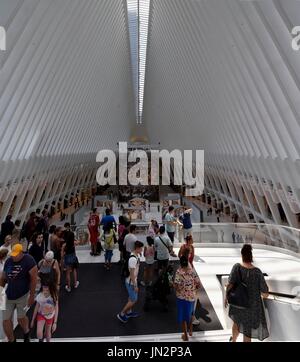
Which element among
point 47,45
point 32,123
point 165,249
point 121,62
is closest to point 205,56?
point 47,45

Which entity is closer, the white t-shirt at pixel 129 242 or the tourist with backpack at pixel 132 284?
the tourist with backpack at pixel 132 284

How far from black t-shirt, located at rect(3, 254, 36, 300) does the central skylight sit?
77.2 ft

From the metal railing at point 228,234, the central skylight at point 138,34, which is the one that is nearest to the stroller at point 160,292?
the metal railing at point 228,234

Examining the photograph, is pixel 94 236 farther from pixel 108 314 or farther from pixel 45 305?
pixel 45 305

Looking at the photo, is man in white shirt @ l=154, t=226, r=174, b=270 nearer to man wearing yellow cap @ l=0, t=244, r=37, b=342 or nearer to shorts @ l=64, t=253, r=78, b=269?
shorts @ l=64, t=253, r=78, b=269

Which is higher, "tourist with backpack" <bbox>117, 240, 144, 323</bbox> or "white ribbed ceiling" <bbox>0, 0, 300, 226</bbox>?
"white ribbed ceiling" <bbox>0, 0, 300, 226</bbox>

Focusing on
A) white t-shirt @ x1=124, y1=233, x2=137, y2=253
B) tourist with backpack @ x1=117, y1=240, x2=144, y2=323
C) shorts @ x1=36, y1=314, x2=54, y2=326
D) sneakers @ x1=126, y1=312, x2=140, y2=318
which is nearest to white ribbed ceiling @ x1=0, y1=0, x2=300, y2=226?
white t-shirt @ x1=124, y1=233, x2=137, y2=253

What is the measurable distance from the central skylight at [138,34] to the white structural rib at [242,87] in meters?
1.93

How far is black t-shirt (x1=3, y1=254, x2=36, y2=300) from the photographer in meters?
3.58

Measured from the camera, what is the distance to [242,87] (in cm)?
1095

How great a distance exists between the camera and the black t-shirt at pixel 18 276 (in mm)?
3580

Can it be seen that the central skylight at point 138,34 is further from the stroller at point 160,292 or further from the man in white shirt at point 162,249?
the stroller at point 160,292

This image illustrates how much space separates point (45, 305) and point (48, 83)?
11330 millimetres
